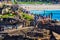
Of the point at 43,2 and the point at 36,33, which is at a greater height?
the point at 36,33

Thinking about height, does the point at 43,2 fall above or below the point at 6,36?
below

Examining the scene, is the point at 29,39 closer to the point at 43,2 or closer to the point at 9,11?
the point at 9,11

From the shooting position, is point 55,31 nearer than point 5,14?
Yes

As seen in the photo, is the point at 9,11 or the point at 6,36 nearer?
the point at 6,36

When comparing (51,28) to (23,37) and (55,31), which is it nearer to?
(55,31)

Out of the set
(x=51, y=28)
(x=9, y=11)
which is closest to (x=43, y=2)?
(x=9, y=11)

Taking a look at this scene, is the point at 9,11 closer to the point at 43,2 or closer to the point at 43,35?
the point at 43,35

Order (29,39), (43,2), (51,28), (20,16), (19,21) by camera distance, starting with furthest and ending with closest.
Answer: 1. (43,2)
2. (20,16)
3. (19,21)
4. (51,28)
5. (29,39)

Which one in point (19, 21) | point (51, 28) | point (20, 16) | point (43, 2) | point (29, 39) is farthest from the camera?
point (43, 2)

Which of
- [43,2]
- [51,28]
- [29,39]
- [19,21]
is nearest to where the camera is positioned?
[29,39]

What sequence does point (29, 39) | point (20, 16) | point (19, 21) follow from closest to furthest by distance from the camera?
point (29, 39), point (19, 21), point (20, 16)
